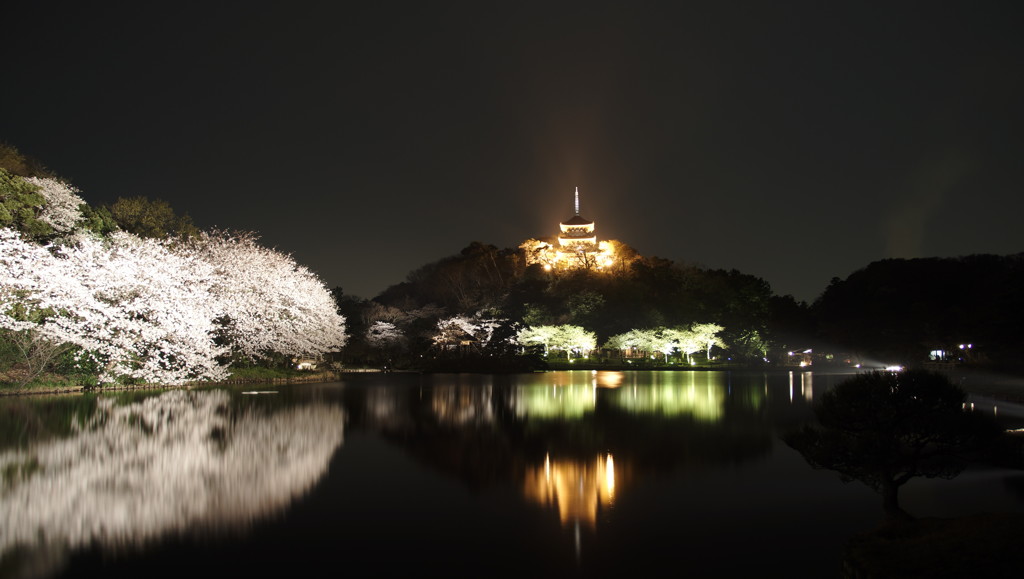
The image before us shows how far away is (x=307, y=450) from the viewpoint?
41.3ft

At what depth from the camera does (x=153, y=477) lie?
999 cm

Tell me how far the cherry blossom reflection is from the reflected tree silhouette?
22.0 ft

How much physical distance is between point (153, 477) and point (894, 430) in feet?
32.8

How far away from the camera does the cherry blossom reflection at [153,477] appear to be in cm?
748

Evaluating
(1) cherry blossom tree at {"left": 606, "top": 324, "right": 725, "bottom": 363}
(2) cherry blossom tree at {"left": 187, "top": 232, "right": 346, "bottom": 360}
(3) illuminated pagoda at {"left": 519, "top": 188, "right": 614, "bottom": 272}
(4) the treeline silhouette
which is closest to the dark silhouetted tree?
(2) cherry blossom tree at {"left": 187, "top": 232, "right": 346, "bottom": 360}

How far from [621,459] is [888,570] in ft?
22.4

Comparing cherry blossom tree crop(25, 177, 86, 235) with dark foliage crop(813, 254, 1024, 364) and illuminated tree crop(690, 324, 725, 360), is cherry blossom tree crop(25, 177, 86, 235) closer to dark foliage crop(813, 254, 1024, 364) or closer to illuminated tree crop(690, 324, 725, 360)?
illuminated tree crop(690, 324, 725, 360)

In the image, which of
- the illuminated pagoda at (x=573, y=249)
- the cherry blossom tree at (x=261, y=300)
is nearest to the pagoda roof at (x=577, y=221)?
the illuminated pagoda at (x=573, y=249)

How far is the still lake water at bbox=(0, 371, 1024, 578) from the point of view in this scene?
21.5ft

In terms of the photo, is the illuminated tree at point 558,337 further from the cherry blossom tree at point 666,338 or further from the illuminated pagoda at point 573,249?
the illuminated pagoda at point 573,249

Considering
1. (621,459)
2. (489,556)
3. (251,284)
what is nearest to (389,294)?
(251,284)

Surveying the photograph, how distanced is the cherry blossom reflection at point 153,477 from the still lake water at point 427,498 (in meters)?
0.04

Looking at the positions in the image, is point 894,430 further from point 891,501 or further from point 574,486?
point 574,486

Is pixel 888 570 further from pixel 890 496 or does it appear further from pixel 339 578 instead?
pixel 339 578
